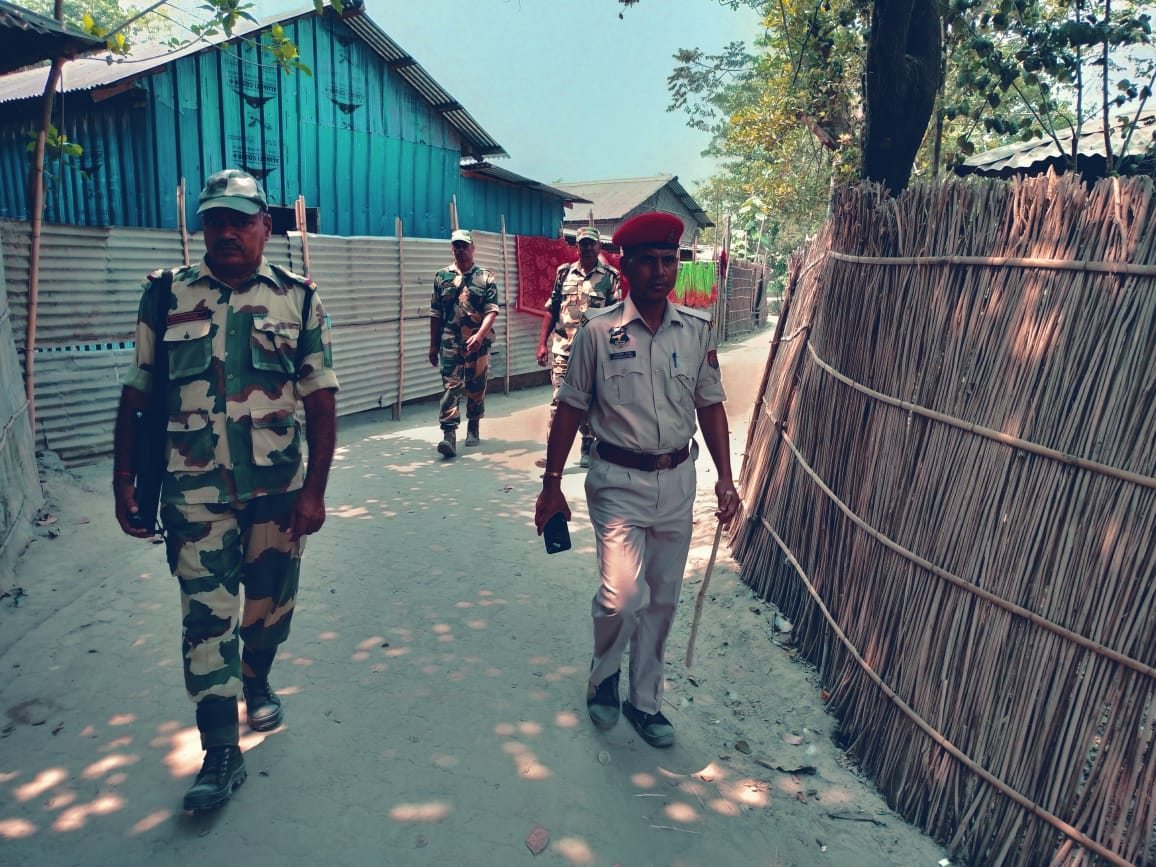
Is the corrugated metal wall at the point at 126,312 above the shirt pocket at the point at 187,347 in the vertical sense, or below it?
below

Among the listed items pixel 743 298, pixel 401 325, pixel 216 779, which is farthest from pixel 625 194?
pixel 216 779

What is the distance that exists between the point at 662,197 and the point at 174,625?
2835 centimetres

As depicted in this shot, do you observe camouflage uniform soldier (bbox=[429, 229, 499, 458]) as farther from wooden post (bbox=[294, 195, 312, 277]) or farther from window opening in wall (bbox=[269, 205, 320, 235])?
window opening in wall (bbox=[269, 205, 320, 235])

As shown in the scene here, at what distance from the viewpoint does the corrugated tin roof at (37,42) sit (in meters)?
4.08

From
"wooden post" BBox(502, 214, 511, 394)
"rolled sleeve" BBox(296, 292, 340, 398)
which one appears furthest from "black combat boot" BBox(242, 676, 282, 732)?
"wooden post" BBox(502, 214, 511, 394)

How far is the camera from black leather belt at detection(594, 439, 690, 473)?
2850mm

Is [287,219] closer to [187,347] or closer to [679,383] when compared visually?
[187,347]

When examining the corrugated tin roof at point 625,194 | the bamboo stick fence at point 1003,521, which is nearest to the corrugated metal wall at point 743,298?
the corrugated tin roof at point 625,194

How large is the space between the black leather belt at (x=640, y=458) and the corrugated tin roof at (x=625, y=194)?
81.1ft

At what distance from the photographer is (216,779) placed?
97.0 inches

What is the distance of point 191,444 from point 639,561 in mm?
1515

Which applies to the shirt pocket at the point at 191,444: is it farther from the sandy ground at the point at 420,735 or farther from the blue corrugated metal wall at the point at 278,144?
the blue corrugated metal wall at the point at 278,144

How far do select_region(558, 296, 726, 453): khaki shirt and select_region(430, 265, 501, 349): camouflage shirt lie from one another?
4379mm

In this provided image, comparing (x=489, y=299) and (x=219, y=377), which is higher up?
(x=219, y=377)
